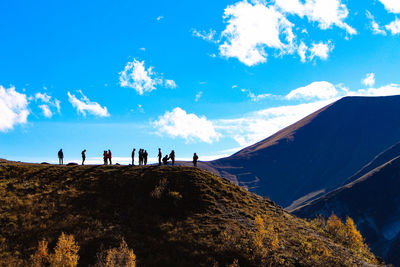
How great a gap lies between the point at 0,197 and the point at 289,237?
Result: 31873mm

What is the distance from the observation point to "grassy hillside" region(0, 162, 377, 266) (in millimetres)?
24328

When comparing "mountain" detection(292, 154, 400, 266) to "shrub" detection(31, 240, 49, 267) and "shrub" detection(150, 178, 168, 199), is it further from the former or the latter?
"shrub" detection(31, 240, 49, 267)

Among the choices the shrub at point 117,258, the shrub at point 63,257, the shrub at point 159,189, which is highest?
the shrub at point 159,189

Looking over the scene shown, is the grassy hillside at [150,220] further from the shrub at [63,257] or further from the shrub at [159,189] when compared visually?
the shrub at [63,257]

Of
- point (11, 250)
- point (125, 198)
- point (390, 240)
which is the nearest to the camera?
point (11, 250)

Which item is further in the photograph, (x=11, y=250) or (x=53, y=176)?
(x=53, y=176)

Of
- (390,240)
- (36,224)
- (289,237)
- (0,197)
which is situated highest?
(0,197)

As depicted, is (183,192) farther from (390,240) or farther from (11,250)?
(390,240)

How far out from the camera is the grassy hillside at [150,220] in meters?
24.3

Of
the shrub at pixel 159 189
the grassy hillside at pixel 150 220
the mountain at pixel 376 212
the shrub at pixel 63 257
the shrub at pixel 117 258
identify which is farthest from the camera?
the mountain at pixel 376 212

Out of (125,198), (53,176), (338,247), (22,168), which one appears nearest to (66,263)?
(125,198)

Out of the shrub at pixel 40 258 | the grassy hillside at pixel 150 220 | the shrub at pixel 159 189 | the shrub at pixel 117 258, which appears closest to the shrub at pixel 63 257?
the shrub at pixel 40 258

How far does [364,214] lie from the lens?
180 meters

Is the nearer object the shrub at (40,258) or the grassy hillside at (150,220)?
the shrub at (40,258)
